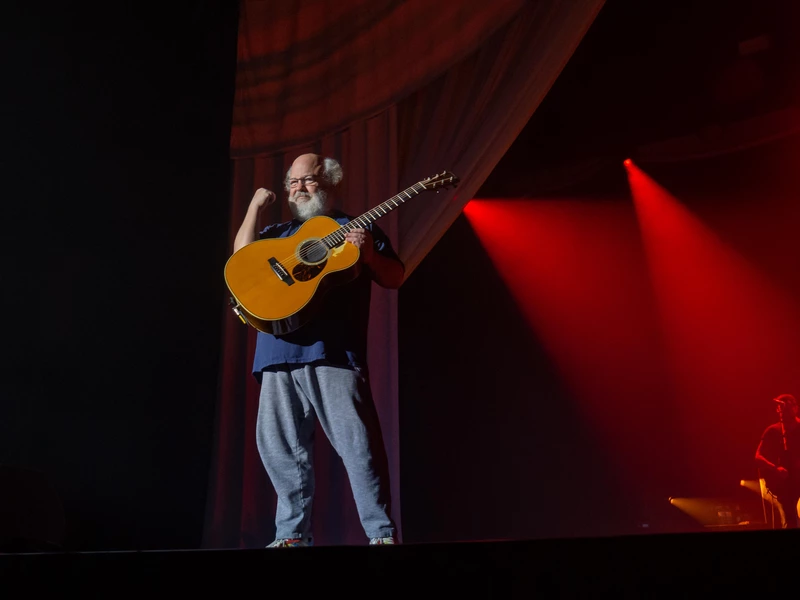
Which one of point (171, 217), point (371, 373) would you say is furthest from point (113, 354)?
point (371, 373)

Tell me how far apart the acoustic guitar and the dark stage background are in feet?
3.05

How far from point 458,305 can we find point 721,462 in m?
1.90

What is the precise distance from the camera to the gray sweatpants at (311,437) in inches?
88.2

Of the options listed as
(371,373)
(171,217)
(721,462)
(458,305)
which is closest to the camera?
(371,373)

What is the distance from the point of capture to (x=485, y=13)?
10.5ft

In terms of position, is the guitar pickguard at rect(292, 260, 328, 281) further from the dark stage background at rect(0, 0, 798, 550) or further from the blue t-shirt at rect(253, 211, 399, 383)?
the dark stage background at rect(0, 0, 798, 550)

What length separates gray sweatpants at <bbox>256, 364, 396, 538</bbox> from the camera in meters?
2.24

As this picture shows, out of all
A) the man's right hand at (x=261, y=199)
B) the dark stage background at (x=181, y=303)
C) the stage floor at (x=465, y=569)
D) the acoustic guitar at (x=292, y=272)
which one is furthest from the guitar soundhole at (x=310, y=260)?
the stage floor at (x=465, y=569)

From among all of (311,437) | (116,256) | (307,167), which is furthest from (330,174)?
(116,256)

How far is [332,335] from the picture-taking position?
2.37 m

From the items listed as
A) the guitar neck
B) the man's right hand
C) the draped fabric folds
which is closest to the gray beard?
the man's right hand

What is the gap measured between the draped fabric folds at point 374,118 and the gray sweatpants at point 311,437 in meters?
0.57

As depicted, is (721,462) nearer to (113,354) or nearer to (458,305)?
(458,305)

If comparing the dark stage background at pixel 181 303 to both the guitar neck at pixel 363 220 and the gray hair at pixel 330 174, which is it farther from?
the guitar neck at pixel 363 220
